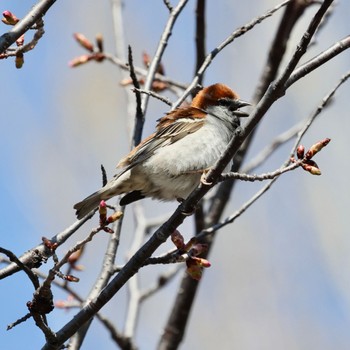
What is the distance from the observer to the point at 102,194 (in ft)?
11.5

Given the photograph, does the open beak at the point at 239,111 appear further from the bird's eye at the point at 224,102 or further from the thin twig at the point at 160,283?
the thin twig at the point at 160,283

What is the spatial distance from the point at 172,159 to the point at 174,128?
11.5 inches

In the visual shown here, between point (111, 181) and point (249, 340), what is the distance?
11.9 ft

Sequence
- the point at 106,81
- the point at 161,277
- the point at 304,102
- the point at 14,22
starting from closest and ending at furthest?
the point at 14,22
the point at 161,277
the point at 304,102
the point at 106,81

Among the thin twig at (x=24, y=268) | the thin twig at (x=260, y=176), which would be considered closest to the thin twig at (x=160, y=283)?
the thin twig at (x=260, y=176)

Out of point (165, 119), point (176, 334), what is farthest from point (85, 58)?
point (176, 334)

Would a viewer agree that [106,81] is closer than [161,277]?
No

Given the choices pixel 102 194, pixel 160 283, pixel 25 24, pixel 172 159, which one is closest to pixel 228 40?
pixel 172 159

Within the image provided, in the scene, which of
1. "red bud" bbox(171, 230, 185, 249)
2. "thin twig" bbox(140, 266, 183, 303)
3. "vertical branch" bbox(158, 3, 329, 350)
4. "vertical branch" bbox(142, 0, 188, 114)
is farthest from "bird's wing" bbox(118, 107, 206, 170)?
"red bud" bbox(171, 230, 185, 249)

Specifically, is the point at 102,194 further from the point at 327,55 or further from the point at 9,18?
the point at 327,55

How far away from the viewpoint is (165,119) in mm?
4090

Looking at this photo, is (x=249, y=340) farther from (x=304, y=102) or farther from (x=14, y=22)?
(x=14, y=22)

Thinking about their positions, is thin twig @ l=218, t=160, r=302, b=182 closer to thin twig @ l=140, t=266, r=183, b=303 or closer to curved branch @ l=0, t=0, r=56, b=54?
curved branch @ l=0, t=0, r=56, b=54

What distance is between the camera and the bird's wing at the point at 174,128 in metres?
3.93
